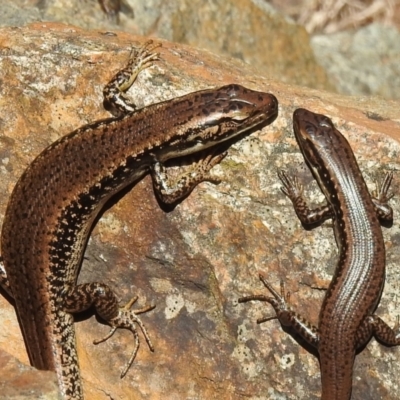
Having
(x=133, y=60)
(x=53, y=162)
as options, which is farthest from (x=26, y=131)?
(x=133, y=60)

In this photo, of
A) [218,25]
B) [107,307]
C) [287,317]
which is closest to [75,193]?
[107,307]

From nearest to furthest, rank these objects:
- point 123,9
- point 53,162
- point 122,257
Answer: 1. point 53,162
2. point 122,257
3. point 123,9

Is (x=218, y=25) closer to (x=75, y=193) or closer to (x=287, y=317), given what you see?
(x=75, y=193)

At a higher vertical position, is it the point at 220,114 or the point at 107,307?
the point at 220,114

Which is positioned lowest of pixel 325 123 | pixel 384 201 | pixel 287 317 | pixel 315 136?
pixel 287 317

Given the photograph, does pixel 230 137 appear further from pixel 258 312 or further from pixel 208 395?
pixel 208 395
